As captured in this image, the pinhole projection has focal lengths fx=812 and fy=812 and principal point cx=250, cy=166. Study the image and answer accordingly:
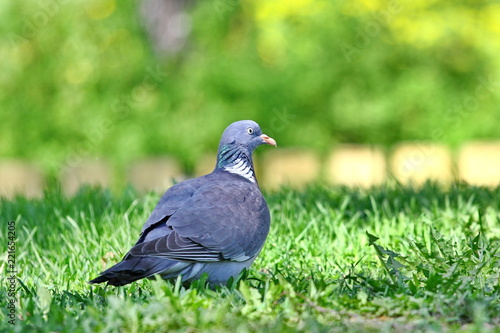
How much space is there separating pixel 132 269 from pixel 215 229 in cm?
51

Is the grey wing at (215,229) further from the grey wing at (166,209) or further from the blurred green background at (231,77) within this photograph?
the blurred green background at (231,77)

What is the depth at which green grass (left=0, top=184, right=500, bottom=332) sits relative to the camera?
3342 mm

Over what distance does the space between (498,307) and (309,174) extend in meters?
10.6

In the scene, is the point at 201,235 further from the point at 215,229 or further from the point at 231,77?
the point at 231,77

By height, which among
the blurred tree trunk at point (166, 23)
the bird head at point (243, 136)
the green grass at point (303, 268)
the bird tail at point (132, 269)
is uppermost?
the blurred tree trunk at point (166, 23)

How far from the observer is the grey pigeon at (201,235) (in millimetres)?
3935

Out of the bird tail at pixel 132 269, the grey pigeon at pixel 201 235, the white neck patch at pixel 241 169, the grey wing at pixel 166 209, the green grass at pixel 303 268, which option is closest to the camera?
the green grass at pixel 303 268

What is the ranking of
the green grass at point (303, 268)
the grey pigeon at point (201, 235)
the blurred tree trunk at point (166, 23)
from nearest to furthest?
1. the green grass at point (303, 268)
2. the grey pigeon at point (201, 235)
3. the blurred tree trunk at point (166, 23)

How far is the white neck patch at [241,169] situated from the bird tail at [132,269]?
1.05 m

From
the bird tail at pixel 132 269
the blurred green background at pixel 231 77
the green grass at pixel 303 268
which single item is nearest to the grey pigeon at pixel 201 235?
the bird tail at pixel 132 269

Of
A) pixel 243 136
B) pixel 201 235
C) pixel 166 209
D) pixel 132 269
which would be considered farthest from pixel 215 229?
pixel 243 136

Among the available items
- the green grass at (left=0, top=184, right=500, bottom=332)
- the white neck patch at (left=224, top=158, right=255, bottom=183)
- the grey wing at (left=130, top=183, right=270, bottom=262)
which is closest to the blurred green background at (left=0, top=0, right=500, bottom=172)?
the green grass at (left=0, top=184, right=500, bottom=332)

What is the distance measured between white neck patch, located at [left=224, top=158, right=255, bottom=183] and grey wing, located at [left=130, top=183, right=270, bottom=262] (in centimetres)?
38

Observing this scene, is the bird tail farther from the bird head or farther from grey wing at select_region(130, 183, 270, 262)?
the bird head
